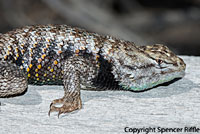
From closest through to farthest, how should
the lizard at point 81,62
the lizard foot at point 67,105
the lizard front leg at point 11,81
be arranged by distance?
the lizard foot at point 67,105 < the lizard front leg at point 11,81 < the lizard at point 81,62

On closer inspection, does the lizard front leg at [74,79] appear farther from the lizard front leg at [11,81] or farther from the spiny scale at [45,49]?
the lizard front leg at [11,81]

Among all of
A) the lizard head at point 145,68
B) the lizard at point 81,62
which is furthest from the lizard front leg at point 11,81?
the lizard head at point 145,68

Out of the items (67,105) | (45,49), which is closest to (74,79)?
(67,105)

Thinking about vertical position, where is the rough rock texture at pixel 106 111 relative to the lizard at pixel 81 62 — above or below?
below

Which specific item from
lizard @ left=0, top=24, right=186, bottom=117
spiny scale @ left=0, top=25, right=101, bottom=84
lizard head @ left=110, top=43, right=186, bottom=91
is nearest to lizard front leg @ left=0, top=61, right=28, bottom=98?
lizard @ left=0, top=24, right=186, bottom=117

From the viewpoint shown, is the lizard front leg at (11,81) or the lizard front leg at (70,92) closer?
the lizard front leg at (70,92)

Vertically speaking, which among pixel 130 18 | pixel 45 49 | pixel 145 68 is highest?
pixel 130 18
